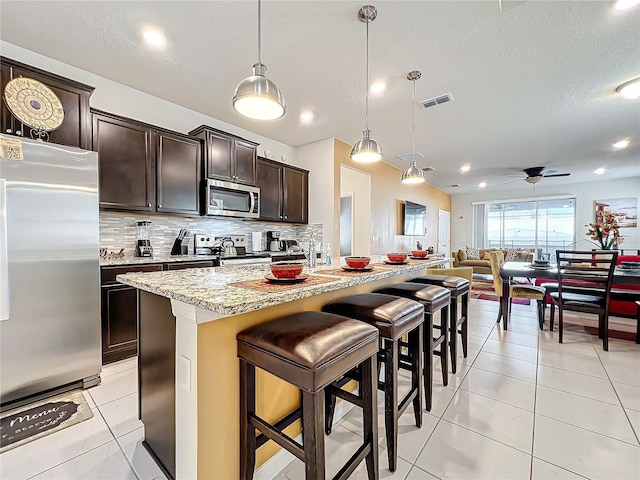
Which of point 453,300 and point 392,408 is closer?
point 392,408

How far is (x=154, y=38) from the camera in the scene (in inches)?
87.8

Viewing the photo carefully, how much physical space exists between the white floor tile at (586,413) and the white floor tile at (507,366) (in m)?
0.25

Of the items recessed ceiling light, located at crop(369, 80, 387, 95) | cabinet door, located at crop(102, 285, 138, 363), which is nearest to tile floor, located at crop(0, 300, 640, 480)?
cabinet door, located at crop(102, 285, 138, 363)

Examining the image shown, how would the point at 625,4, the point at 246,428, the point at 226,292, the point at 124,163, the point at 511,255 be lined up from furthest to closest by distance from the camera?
the point at 511,255
the point at 124,163
the point at 625,4
the point at 246,428
the point at 226,292

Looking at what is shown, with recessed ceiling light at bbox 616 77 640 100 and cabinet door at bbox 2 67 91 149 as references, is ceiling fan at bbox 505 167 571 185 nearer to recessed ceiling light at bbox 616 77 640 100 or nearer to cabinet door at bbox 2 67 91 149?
recessed ceiling light at bbox 616 77 640 100

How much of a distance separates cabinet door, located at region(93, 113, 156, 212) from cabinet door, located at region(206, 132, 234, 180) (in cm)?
63

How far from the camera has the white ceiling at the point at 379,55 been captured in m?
1.97

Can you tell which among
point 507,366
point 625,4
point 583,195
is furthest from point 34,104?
point 583,195

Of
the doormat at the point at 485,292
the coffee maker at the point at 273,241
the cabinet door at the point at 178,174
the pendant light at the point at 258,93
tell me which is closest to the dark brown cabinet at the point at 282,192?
the coffee maker at the point at 273,241

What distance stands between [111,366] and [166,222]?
1596mm

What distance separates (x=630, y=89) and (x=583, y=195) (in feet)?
20.2

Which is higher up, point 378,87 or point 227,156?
point 378,87

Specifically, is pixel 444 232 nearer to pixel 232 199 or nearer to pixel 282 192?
pixel 282 192

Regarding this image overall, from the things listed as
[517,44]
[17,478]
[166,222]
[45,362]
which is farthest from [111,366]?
[517,44]
